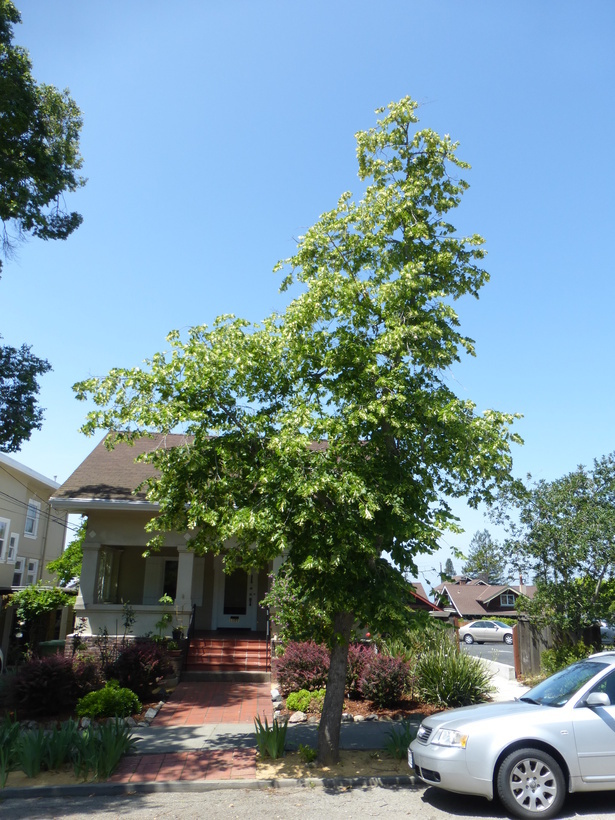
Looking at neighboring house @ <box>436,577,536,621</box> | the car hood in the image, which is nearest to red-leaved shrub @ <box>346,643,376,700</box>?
the car hood

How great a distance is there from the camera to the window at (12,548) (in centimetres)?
2457

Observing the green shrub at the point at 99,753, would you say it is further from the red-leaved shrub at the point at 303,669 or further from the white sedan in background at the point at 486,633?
the white sedan in background at the point at 486,633

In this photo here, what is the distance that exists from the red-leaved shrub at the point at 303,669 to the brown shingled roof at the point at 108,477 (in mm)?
5215

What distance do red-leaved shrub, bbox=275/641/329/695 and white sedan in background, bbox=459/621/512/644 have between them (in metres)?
28.5

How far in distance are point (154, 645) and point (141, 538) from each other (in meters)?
3.57

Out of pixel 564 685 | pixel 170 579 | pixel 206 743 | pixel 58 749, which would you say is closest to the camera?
pixel 564 685

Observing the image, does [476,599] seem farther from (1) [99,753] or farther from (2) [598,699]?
(1) [99,753]

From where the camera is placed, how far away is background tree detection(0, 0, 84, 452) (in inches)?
516

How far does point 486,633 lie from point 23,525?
2786cm

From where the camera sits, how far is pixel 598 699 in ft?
21.1

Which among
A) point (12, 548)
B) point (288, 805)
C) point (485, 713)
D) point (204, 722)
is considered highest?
point (12, 548)

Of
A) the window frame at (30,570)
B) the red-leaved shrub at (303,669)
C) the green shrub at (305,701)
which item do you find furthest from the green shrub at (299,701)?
the window frame at (30,570)

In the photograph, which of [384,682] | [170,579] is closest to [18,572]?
[170,579]

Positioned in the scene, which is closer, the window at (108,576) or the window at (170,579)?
the window at (108,576)
